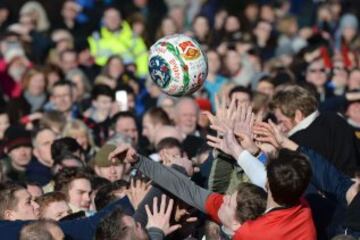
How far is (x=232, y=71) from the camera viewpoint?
60.2 feet

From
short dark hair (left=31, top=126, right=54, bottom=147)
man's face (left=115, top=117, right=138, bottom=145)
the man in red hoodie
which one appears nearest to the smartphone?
man's face (left=115, top=117, right=138, bottom=145)

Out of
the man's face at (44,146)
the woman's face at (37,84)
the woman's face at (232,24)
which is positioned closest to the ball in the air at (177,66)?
the man's face at (44,146)

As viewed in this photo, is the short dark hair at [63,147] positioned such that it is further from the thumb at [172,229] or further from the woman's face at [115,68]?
the woman's face at [115,68]

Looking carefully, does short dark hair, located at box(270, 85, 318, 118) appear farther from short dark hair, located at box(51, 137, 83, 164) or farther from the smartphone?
the smartphone

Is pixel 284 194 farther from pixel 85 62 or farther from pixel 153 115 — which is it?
pixel 85 62

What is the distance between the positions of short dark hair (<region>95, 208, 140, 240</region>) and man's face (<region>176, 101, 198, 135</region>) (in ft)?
22.3

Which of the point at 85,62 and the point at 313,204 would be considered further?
the point at 85,62

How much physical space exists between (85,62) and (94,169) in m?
7.27

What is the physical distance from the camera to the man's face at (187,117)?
47.5ft

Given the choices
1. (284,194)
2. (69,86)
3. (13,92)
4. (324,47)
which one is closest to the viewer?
(284,194)

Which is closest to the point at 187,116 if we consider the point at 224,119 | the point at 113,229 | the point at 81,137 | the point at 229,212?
the point at 81,137

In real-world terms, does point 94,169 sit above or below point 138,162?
below

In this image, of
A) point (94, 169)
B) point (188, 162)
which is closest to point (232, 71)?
point (94, 169)

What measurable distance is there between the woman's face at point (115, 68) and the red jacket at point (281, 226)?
10098 millimetres
